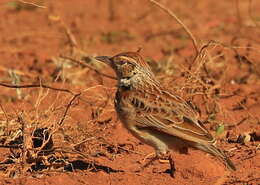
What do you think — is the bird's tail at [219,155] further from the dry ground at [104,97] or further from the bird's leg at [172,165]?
the bird's leg at [172,165]

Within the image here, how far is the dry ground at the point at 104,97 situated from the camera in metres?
6.61

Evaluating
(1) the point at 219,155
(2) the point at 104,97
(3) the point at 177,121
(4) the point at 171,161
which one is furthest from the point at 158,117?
(2) the point at 104,97

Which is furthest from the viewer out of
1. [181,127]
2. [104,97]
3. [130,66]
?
[104,97]

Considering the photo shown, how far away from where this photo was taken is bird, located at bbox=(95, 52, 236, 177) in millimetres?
6340

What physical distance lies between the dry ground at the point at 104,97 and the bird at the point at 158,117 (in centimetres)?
30

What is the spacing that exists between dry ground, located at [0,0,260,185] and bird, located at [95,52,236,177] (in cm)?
30

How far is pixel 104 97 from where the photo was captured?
27.9ft

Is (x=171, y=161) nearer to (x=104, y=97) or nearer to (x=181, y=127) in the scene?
(x=181, y=127)

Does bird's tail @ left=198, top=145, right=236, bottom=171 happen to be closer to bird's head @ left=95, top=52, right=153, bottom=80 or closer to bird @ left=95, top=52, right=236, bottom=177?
bird @ left=95, top=52, right=236, bottom=177

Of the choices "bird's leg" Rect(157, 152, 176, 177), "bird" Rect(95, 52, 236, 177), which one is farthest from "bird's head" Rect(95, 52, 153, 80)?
"bird's leg" Rect(157, 152, 176, 177)

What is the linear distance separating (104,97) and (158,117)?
202 cm

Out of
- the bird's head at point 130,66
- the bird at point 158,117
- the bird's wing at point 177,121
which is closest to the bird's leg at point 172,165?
the bird at point 158,117

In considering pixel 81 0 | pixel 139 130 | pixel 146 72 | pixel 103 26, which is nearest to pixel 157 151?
pixel 139 130

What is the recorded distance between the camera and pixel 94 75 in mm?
10547
